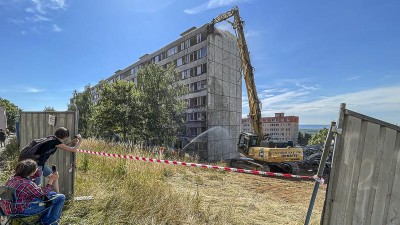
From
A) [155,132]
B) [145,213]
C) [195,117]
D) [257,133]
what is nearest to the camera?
[145,213]

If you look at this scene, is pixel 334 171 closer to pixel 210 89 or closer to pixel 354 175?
pixel 354 175

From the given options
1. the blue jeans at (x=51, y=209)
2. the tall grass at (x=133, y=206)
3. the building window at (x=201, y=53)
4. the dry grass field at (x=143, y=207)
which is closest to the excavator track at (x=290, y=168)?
the dry grass field at (x=143, y=207)

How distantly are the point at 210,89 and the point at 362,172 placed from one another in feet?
124

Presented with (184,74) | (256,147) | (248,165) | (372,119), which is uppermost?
(184,74)

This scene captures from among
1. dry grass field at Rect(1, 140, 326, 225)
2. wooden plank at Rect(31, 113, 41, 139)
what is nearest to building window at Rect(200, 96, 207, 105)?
dry grass field at Rect(1, 140, 326, 225)

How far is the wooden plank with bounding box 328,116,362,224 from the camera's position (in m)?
Result: 3.44

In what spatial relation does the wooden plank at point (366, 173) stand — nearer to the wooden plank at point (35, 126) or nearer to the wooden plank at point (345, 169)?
the wooden plank at point (345, 169)

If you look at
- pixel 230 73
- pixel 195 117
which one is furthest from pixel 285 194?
pixel 230 73

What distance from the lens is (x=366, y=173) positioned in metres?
3.54

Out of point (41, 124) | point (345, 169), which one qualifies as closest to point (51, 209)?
point (41, 124)

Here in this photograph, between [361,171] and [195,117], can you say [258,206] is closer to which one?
[361,171]

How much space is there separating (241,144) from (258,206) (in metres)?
12.7

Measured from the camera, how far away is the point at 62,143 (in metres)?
5.09

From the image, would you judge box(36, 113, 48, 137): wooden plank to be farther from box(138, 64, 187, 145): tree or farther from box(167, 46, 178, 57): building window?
box(167, 46, 178, 57): building window
